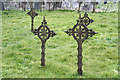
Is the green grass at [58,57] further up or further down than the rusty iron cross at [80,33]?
further down

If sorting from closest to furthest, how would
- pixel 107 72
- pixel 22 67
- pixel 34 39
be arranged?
pixel 107 72 < pixel 22 67 < pixel 34 39

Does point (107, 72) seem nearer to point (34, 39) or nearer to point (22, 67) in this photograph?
point (22, 67)

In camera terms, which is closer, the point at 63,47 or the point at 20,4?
the point at 63,47

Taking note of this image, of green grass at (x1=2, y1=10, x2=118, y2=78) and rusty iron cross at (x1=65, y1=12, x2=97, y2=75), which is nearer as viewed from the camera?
rusty iron cross at (x1=65, y1=12, x2=97, y2=75)

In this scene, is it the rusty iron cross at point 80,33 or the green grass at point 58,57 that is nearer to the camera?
the rusty iron cross at point 80,33

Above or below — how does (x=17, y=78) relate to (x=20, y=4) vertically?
below

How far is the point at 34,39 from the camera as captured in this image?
12.5 metres

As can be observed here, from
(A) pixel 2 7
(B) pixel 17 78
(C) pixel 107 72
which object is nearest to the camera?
(B) pixel 17 78

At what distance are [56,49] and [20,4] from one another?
20370 mm

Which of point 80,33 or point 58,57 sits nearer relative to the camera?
point 80,33

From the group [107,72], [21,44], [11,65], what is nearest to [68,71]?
[107,72]

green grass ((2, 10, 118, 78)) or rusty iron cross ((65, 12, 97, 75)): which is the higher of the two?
rusty iron cross ((65, 12, 97, 75))

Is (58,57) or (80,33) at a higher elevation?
(80,33)

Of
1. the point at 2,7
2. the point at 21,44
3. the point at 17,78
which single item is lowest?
the point at 17,78
